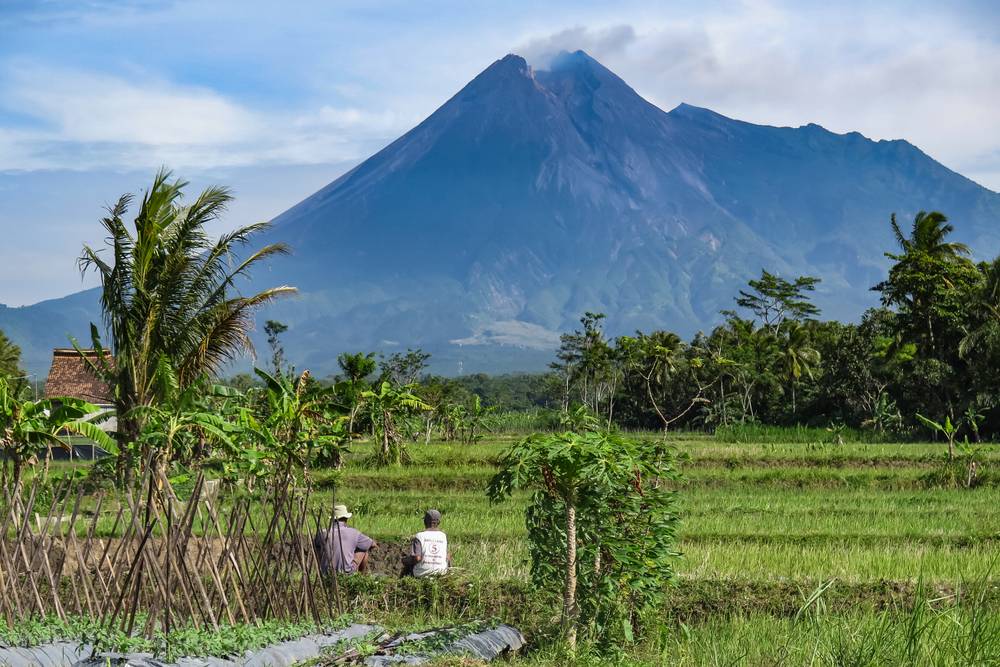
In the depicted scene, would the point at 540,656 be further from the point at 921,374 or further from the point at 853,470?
the point at 921,374

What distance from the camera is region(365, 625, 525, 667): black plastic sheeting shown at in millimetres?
7566

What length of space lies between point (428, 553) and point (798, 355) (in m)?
45.6

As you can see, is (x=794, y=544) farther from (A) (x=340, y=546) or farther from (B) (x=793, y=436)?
(B) (x=793, y=436)

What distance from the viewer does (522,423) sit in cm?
4969

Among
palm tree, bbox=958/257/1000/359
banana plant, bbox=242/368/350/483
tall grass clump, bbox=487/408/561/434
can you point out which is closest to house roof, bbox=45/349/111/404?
tall grass clump, bbox=487/408/561/434

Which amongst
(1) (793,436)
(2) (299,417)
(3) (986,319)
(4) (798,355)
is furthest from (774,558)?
(4) (798,355)

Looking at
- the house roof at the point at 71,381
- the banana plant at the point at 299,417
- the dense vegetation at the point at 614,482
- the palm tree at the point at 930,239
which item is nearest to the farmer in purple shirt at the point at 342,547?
the dense vegetation at the point at 614,482

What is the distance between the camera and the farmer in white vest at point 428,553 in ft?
35.6

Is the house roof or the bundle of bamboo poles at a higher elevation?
the house roof

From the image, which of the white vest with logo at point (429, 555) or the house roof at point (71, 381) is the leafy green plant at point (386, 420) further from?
the house roof at point (71, 381)

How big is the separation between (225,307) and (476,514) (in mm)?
5213

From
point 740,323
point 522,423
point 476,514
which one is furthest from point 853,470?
point 740,323

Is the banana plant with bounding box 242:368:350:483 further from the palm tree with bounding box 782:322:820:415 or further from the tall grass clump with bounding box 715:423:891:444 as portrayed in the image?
the palm tree with bounding box 782:322:820:415

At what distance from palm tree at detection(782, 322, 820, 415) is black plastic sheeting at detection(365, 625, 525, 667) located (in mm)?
44888
